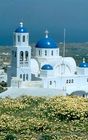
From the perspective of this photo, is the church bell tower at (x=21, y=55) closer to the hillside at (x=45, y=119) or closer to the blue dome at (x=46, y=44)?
the blue dome at (x=46, y=44)

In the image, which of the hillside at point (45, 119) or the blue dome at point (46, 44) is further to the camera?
the blue dome at point (46, 44)

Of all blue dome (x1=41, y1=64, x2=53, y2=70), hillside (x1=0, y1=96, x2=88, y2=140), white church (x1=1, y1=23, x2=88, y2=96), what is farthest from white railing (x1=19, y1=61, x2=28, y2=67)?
hillside (x1=0, y1=96, x2=88, y2=140)

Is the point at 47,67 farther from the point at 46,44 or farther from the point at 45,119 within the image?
the point at 45,119

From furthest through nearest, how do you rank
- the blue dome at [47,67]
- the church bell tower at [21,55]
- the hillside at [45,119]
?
1. the church bell tower at [21,55]
2. the blue dome at [47,67]
3. the hillside at [45,119]

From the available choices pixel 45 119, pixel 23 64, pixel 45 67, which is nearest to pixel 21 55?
pixel 23 64

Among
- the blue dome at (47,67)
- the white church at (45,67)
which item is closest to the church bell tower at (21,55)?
the white church at (45,67)

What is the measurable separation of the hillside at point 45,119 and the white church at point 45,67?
19.3 metres

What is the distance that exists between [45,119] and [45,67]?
77.5 feet

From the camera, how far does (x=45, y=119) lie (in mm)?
22484

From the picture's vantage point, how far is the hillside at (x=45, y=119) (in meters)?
20.2

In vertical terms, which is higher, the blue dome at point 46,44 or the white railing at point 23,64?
the blue dome at point 46,44

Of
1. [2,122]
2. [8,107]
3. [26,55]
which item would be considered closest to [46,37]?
[26,55]

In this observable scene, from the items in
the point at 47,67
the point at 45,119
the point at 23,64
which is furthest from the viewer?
the point at 23,64

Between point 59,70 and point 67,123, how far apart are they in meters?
25.2
